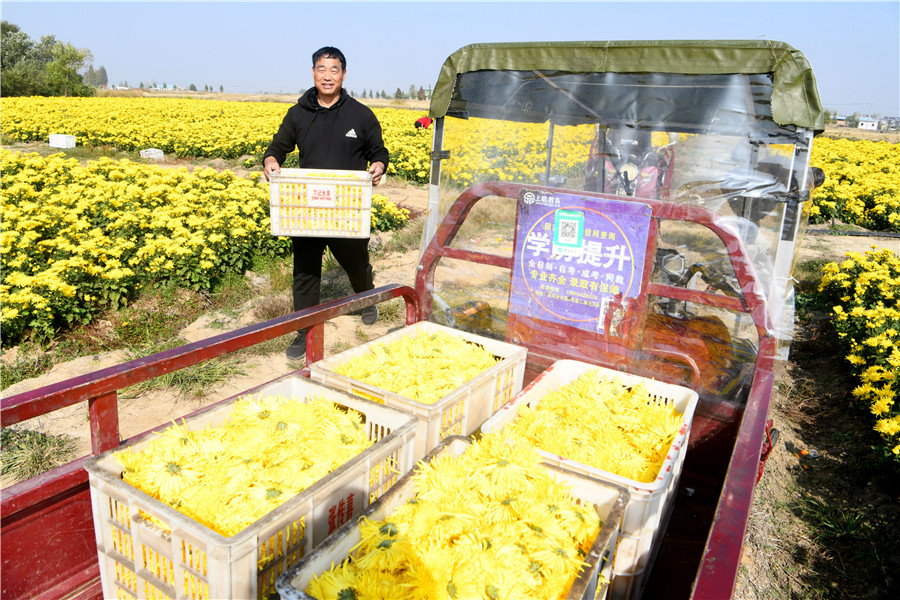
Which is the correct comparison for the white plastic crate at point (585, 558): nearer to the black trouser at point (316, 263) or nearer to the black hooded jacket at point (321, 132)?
the black trouser at point (316, 263)

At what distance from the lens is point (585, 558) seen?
5.50 feet

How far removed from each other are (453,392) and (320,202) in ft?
6.60

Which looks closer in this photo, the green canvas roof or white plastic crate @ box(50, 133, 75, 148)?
the green canvas roof

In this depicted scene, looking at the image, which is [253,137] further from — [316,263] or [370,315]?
[316,263]

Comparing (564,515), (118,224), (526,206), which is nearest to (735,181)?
(526,206)

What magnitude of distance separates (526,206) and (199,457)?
1.85 metres

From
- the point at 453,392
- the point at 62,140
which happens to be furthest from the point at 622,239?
the point at 62,140

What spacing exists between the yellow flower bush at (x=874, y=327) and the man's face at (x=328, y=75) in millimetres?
4290

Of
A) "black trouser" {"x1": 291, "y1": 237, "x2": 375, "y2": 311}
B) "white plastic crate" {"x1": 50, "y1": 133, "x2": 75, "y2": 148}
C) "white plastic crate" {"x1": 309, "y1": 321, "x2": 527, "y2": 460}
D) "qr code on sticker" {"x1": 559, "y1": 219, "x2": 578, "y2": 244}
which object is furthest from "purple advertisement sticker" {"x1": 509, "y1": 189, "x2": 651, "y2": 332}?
"white plastic crate" {"x1": 50, "y1": 133, "x2": 75, "y2": 148}

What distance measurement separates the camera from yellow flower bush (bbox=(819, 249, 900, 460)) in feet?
14.0

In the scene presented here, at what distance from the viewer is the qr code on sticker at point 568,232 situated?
9.43 feet

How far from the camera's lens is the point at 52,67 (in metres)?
53.8

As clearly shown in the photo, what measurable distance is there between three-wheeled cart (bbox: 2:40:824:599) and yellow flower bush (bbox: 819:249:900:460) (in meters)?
1.89

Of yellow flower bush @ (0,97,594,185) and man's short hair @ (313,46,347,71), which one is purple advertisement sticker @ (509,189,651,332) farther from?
man's short hair @ (313,46,347,71)
